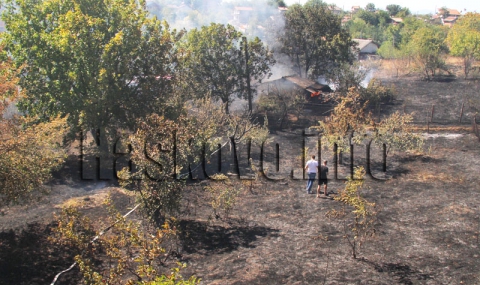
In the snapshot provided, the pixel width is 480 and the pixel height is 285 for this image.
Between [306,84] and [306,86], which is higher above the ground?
[306,84]

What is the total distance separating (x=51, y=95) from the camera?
15.8m

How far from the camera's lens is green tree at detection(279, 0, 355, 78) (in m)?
30.7

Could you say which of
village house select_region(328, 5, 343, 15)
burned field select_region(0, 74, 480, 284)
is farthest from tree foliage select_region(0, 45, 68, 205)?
village house select_region(328, 5, 343, 15)

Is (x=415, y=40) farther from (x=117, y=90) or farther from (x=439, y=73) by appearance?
(x=117, y=90)

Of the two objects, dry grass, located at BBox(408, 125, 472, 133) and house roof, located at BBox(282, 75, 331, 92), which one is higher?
house roof, located at BBox(282, 75, 331, 92)

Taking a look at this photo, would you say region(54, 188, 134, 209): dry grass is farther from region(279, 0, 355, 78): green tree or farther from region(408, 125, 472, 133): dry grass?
region(279, 0, 355, 78): green tree

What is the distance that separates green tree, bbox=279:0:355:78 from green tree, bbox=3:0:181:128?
16.5m

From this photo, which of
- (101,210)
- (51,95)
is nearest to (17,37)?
(51,95)

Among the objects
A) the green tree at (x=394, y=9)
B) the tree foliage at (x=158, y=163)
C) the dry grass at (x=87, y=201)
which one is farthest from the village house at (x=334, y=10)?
the tree foliage at (x=158, y=163)

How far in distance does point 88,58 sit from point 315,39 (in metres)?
20.0

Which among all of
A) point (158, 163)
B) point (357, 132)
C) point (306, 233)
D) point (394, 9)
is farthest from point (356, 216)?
point (394, 9)

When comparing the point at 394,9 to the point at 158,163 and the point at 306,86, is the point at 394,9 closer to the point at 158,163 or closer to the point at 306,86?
the point at 306,86

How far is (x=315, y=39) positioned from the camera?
3158 centimetres

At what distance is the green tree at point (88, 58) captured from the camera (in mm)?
15547
